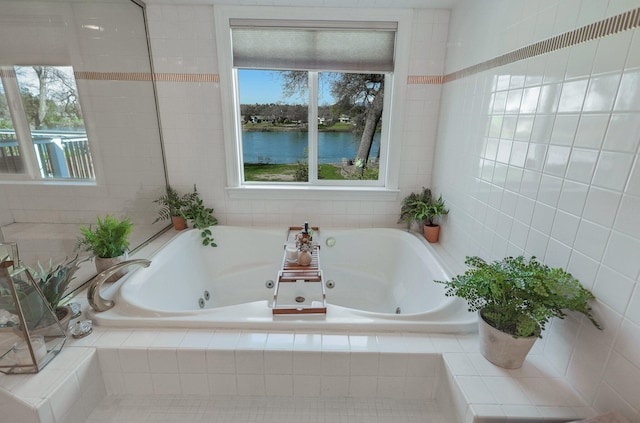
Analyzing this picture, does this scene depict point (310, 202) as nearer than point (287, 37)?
No

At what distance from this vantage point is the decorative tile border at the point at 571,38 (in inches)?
37.0

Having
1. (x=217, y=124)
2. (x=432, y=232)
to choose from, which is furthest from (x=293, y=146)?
(x=432, y=232)

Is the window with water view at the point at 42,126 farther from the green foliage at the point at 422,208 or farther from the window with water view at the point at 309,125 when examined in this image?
the green foliage at the point at 422,208

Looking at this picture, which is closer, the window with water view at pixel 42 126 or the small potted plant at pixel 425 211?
the window with water view at pixel 42 126

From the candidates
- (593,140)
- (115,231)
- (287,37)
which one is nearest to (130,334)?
(115,231)

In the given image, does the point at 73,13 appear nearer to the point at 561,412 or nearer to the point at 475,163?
the point at 475,163

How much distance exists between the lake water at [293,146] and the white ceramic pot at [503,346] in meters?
1.78

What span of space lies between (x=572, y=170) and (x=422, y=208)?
4.20 ft

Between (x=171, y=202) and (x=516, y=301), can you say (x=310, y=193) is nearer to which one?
(x=171, y=202)

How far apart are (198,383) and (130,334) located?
39 cm

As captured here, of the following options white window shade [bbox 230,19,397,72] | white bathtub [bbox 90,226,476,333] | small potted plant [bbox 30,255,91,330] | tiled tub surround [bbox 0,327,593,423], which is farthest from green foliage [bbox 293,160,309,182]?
small potted plant [bbox 30,255,91,330]

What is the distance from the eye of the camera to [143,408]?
128 centimetres

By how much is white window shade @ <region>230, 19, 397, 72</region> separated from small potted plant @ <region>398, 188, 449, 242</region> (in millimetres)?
1075

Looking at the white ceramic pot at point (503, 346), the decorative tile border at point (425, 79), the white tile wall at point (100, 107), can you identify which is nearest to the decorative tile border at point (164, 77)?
the white tile wall at point (100, 107)
